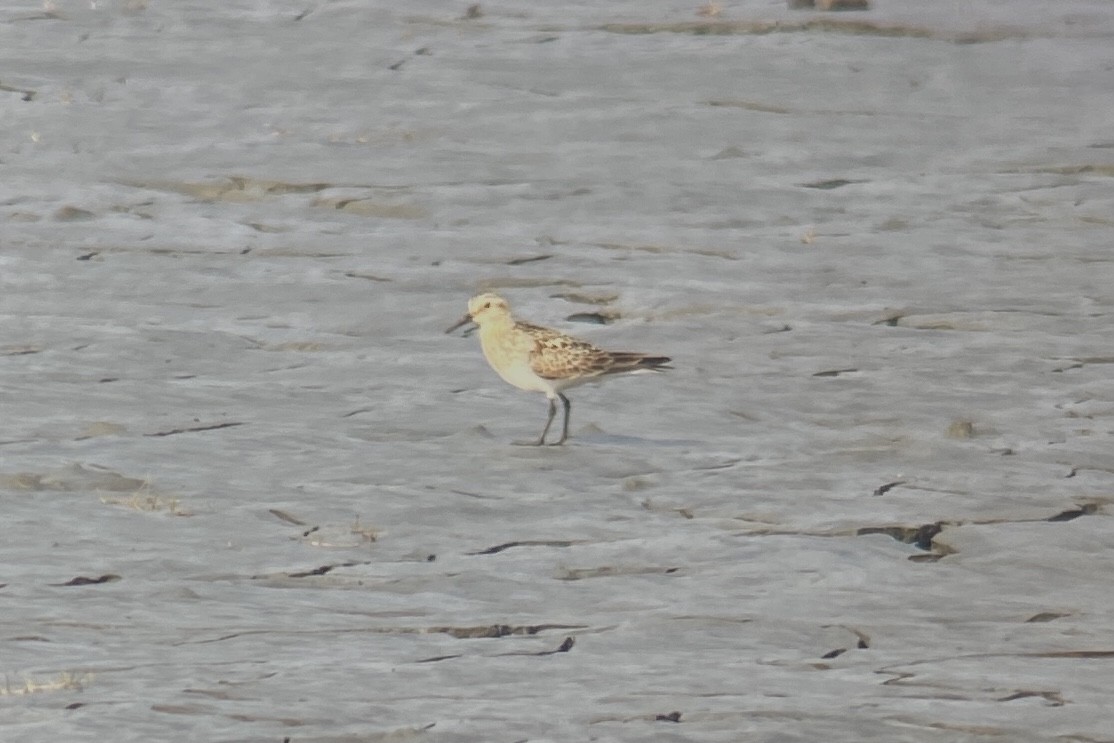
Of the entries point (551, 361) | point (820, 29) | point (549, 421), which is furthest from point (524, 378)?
point (820, 29)

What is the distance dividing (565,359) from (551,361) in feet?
0.14

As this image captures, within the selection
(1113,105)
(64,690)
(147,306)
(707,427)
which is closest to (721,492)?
(707,427)

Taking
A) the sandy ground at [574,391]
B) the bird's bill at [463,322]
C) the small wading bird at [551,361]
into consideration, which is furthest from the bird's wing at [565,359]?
the bird's bill at [463,322]

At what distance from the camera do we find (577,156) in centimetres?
1216

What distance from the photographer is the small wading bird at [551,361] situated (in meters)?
7.88

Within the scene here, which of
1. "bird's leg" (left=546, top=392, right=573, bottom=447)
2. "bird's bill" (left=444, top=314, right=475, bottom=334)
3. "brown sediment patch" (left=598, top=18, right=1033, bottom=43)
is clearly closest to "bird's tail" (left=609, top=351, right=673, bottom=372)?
"bird's leg" (left=546, top=392, right=573, bottom=447)

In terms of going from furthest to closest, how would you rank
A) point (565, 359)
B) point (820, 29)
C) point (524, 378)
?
point (820, 29) → point (524, 378) → point (565, 359)

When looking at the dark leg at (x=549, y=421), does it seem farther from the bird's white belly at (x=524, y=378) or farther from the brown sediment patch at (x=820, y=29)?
the brown sediment patch at (x=820, y=29)

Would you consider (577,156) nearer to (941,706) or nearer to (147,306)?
(147,306)

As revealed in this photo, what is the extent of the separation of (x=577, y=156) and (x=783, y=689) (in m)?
7.19

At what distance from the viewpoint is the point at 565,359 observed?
7.90m

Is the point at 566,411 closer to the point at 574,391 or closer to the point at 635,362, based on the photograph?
the point at 635,362

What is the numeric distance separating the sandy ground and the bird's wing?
0.21 meters

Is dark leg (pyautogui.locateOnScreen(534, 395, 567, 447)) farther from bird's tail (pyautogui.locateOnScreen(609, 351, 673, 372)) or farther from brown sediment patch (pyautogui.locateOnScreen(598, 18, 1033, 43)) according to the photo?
brown sediment patch (pyautogui.locateOnScreen(598, 18, 1033, 43))
